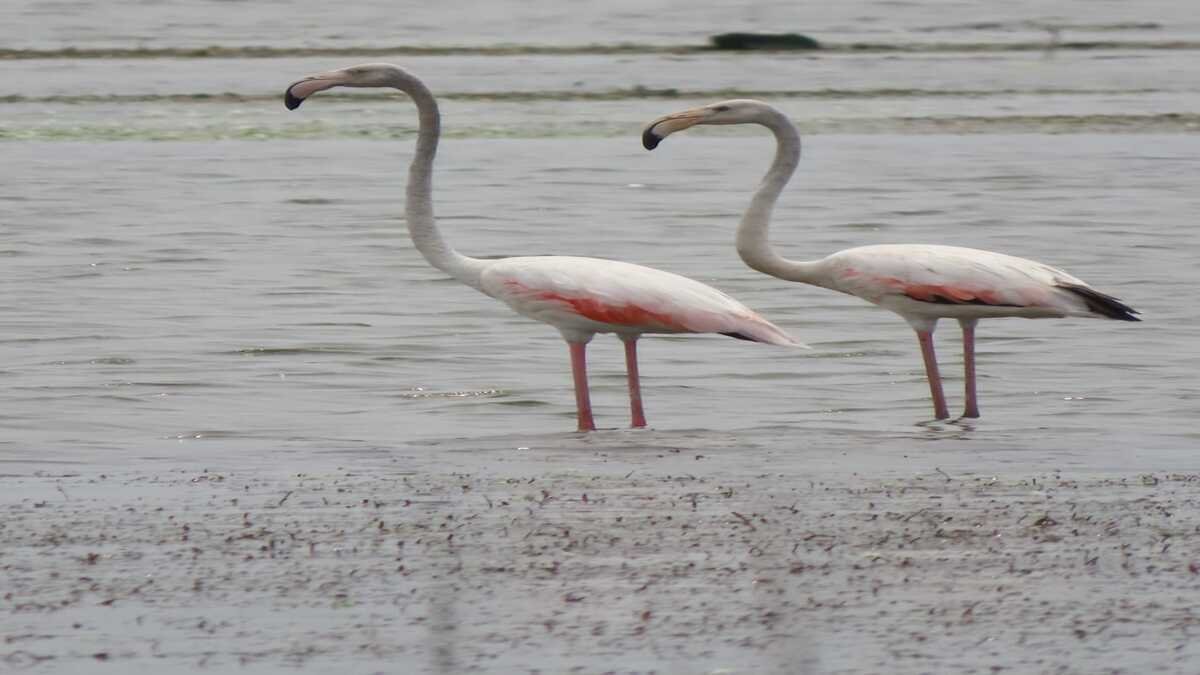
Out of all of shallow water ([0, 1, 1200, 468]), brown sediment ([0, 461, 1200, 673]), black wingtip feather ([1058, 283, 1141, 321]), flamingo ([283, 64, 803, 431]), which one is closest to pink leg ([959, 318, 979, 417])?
shallow water ([0, 1, 1200, 468])

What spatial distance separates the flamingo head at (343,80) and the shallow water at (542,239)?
1300mm

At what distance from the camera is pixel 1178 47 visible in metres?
39.0

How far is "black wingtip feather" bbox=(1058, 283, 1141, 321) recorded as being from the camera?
1008 centimetres

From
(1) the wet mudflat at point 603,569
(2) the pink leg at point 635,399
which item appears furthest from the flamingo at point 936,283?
(1) the wet mudflat at point 603,569

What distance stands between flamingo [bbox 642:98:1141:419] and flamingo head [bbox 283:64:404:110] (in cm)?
116

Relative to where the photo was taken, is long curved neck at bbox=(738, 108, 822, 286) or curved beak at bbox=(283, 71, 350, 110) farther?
long curved neck at bbox=(738, 108, 822, 286)

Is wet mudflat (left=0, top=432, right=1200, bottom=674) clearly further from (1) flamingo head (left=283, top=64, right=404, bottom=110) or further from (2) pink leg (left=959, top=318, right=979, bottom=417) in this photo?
(1) flamingo head (left=283, top=64, right=404, bottom=110)

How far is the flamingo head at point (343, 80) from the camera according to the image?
10.2 meters

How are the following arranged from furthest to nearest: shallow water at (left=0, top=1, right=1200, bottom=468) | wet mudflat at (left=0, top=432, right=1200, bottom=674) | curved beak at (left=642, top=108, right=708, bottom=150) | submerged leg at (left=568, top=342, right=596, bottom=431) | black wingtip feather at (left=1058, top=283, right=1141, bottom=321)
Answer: curved beak at (left=642, top=108, right=708, bottom=150) → shallow water at (left=0, top=1, right=1200, bottom=468) → black wingtip feather at (left=1058, top=283, right=1141, bottom=321) → submerged leg at (left=568, top=342, right=596, bottom=431) → wet mudflat at (left=0, top=432, right=1200, bottom=674)

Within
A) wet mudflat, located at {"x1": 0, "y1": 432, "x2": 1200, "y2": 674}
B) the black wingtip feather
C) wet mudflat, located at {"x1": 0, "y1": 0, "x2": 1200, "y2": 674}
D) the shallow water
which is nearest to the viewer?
wet mudflat, located at {"x1": 0, "y1": 432, "x2": 1200, "y2": 674}

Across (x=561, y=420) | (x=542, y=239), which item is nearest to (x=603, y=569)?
(x=561, y=420)

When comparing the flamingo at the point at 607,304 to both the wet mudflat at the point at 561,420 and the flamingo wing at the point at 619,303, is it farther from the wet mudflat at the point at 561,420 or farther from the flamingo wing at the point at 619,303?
the wet mudflat at the point at 561,420

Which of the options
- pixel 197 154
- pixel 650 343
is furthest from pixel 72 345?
pixel 197 154

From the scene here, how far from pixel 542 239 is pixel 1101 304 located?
7.14 metres
